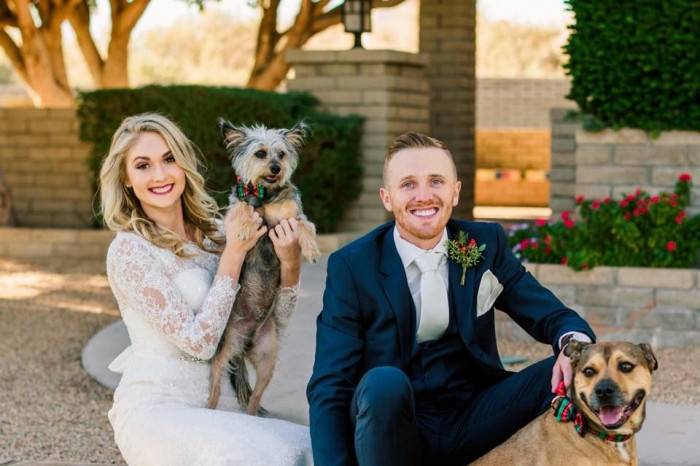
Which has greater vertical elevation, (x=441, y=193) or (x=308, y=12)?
(x=308, y=12)

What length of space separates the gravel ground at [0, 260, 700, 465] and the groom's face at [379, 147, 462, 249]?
2.20m

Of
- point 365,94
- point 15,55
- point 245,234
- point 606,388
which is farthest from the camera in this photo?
point 15,55

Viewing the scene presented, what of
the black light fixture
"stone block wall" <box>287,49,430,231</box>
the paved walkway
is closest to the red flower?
the paved walkway

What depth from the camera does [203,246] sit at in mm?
4723

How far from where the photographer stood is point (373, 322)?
4.07m

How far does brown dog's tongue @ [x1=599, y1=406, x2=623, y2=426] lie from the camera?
11.5ft

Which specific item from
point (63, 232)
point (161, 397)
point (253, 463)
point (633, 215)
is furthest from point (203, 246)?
point (63, 232)

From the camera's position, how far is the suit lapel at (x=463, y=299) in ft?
13.3

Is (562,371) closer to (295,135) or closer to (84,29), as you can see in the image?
(295,135)

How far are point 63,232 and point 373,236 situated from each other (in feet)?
28.0

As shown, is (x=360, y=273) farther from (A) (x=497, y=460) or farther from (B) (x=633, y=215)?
(B) (x=633, y=215)

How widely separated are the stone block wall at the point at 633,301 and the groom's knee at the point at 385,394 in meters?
4.33

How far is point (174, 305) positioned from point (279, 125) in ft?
20.6

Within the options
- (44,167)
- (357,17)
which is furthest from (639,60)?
(44,167)
